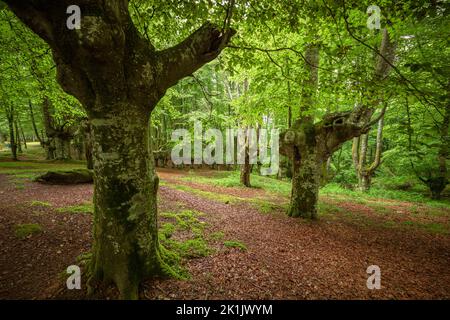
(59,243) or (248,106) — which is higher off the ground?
(248,106)

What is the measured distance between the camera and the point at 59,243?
14.6 feet

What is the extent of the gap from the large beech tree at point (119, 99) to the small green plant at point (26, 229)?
250 centimetres

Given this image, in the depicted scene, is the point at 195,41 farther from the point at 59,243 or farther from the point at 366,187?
the point at 366,187

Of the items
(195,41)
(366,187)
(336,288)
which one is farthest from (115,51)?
(366,187)

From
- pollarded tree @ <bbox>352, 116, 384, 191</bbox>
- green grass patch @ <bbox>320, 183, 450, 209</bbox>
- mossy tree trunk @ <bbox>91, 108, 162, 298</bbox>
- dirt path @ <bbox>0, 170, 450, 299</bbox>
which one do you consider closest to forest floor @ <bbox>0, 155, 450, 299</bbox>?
dirt path @ <bbox>0, 170, 450, 299</bbox>

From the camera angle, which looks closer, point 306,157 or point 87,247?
point 87,247

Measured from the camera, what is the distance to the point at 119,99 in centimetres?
295

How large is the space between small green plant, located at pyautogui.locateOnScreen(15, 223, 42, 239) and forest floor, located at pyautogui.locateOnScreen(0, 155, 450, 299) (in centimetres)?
2

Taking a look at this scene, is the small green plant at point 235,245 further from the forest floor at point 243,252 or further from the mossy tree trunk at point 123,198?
the mossy tree trunk at point 123,198

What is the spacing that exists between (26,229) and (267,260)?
525 centimetres

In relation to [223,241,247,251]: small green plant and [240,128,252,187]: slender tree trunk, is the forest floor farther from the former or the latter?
[240,128,252,187]: slender tree trunk

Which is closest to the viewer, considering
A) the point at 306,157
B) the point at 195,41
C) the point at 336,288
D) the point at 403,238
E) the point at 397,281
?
Result: the point at 195,41

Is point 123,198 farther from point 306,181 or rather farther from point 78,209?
point 306,181
